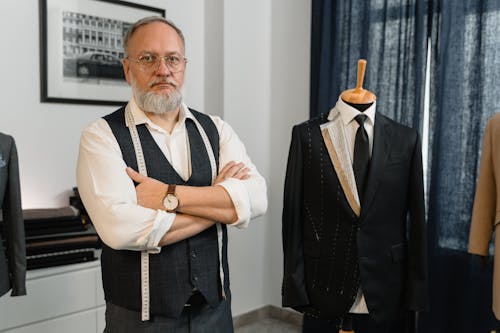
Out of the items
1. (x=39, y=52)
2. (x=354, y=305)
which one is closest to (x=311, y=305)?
(x=354, y=305)

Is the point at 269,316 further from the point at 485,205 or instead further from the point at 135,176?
the point at 135,176

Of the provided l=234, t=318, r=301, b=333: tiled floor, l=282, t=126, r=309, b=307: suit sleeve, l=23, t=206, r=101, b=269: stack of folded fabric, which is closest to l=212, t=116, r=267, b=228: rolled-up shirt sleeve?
l=282, t=126, r=309, b=307: suit sleeve

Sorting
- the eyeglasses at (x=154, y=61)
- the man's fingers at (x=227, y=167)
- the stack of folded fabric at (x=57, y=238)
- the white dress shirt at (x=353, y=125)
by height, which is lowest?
the stack of folded fabric at (x=57, y=238)

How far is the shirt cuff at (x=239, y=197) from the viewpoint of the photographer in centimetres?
154

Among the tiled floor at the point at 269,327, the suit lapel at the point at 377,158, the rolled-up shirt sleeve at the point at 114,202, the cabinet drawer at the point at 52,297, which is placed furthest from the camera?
the tiled floor at the point at 269,327

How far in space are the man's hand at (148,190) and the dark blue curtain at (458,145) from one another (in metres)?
1.69

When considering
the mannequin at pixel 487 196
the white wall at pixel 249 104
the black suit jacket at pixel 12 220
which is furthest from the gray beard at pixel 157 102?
the white wall at pixel 249 104

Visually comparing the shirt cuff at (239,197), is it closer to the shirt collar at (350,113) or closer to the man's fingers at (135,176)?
the man's fingers at (135,176)

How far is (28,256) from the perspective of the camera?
2.40 meters

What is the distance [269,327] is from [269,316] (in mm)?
179

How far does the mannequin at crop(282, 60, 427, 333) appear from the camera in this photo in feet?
6.41

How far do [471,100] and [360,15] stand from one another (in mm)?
822

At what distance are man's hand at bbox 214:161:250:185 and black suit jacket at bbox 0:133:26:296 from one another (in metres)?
0.96

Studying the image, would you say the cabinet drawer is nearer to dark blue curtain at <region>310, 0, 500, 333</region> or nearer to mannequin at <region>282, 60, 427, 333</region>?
mannequin at <region>282, 60, 427, 333</region>
